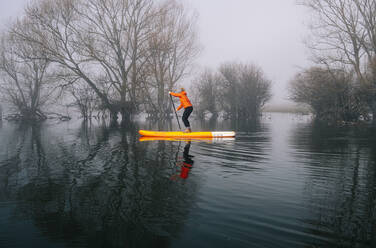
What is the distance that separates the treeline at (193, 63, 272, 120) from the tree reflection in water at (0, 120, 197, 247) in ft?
122

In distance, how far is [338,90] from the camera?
24.5 m

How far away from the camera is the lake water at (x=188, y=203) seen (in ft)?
9.37

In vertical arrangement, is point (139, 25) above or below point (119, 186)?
above

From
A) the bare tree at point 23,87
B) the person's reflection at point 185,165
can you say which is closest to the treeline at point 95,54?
the bare tree at point 23,87

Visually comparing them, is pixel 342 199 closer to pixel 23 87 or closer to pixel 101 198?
pixel 101 198

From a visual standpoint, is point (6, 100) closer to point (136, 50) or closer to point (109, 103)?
point (109, 103)

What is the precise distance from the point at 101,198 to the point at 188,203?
1208 mm

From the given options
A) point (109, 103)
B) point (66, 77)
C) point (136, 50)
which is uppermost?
point (136, 50)

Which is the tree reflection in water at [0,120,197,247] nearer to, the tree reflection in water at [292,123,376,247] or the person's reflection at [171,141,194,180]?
the person's reflection at [171,141,194,180]

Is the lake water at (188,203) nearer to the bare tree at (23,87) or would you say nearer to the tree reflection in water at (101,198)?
the tree reflection in water at (101,198)

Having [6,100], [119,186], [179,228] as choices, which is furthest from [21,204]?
[6,100]

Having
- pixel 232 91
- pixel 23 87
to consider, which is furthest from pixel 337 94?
pixel 23 87

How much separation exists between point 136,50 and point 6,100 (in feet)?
56.3

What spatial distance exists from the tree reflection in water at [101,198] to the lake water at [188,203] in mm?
13
